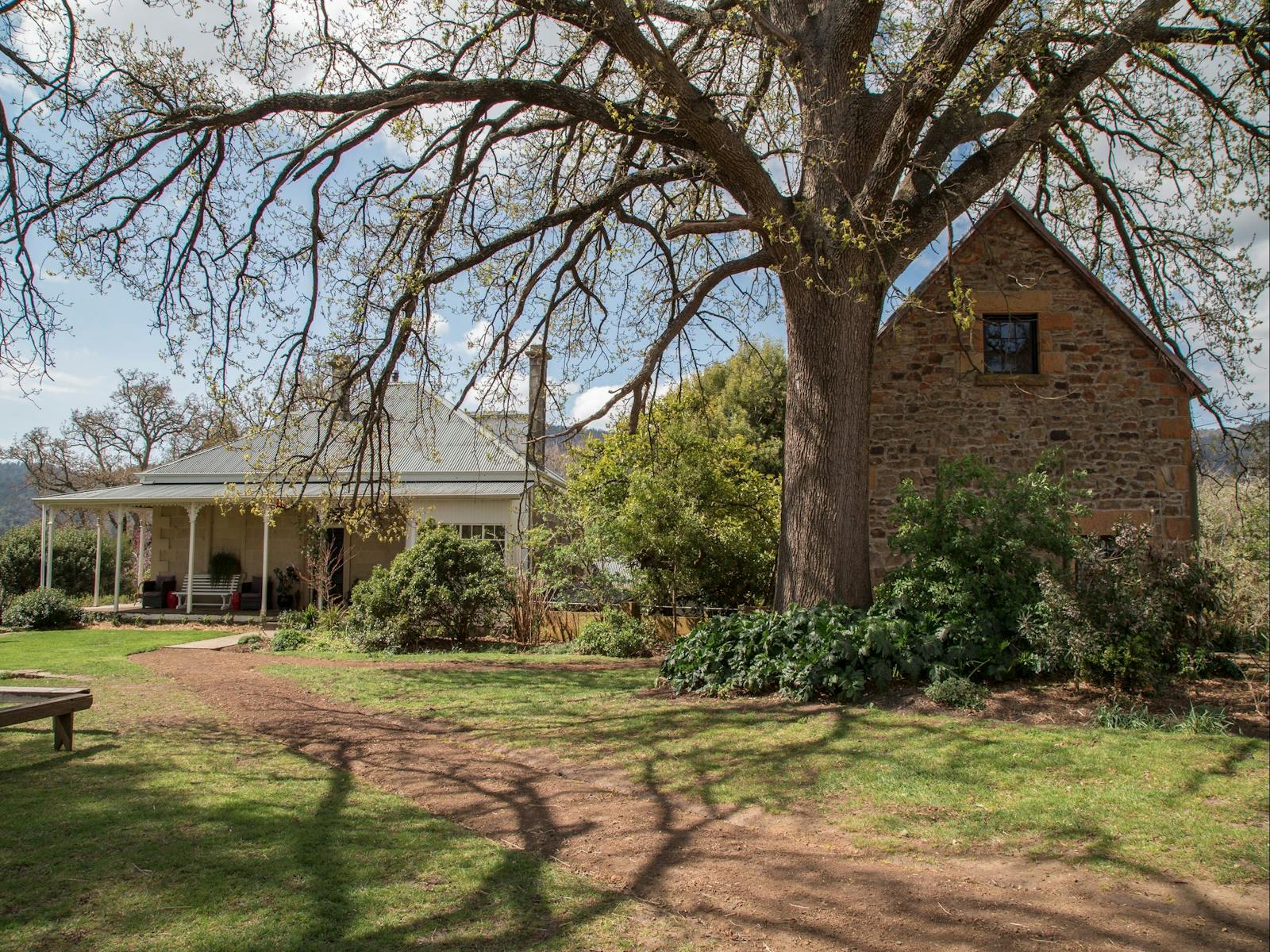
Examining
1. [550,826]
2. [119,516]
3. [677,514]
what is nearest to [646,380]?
[677,514]

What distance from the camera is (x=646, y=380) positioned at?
31.8 feet

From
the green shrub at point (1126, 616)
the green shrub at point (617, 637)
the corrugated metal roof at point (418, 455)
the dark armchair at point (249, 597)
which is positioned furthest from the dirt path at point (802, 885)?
the dark armchair at point (249, 597)

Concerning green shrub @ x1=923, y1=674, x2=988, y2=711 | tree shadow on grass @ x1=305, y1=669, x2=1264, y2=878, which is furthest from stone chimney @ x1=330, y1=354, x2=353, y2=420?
green shrub @ x1=923, y1=674, x2=988, y2=711

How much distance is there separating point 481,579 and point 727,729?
7.97 meters

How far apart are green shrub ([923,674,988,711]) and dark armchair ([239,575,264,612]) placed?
54.6 ft

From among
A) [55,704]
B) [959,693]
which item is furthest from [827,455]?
[55,704]

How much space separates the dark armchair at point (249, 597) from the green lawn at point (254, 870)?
46.2 feet

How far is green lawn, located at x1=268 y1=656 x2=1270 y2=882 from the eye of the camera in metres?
4.48

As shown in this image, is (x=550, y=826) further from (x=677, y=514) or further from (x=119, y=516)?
(x=119, y=516)

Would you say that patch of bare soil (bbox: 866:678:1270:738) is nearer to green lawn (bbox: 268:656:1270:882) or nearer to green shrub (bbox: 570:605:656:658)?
green lawn (bbox: 268:656:1270:882)

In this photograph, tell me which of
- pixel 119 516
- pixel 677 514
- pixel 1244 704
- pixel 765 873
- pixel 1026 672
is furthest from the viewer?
pixel 119 516

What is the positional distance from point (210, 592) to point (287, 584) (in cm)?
172

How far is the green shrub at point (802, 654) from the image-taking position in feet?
25.8

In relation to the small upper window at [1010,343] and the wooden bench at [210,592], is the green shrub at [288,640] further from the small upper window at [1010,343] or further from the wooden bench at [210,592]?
the small upper window at [1010,343]
